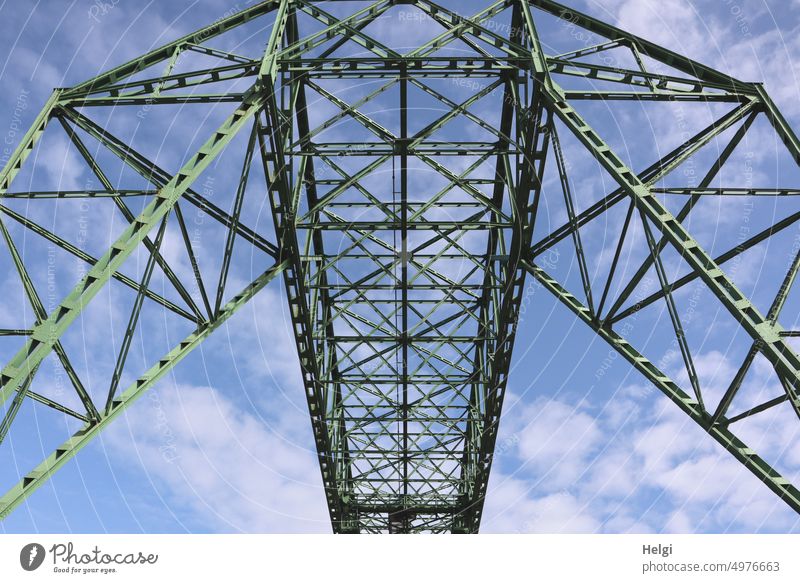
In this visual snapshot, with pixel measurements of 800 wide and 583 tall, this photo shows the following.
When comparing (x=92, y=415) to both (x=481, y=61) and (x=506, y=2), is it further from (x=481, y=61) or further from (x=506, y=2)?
(x=506, y=2)

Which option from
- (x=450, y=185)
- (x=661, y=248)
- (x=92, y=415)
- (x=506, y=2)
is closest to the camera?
(x=92, y=415)

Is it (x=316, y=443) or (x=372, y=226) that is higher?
(x=372, y=226)

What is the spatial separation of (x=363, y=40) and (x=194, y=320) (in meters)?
7.32

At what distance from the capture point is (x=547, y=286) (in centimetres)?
1828

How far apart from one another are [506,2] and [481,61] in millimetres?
2234

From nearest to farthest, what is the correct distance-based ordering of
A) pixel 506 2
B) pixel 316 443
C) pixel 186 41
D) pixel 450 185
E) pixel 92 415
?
1. pixel 92 415
2. pixel 186 41
3. pixel 506 2
4. pixel 450 185
5. pixel 316 443

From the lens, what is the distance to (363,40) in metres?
16.3

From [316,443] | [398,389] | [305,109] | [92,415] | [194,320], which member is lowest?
[92,415]

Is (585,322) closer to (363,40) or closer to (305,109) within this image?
(363,40)

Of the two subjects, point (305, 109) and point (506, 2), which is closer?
point (506, 2)

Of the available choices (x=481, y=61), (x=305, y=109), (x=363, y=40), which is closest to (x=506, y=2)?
(x=481, y=61)
